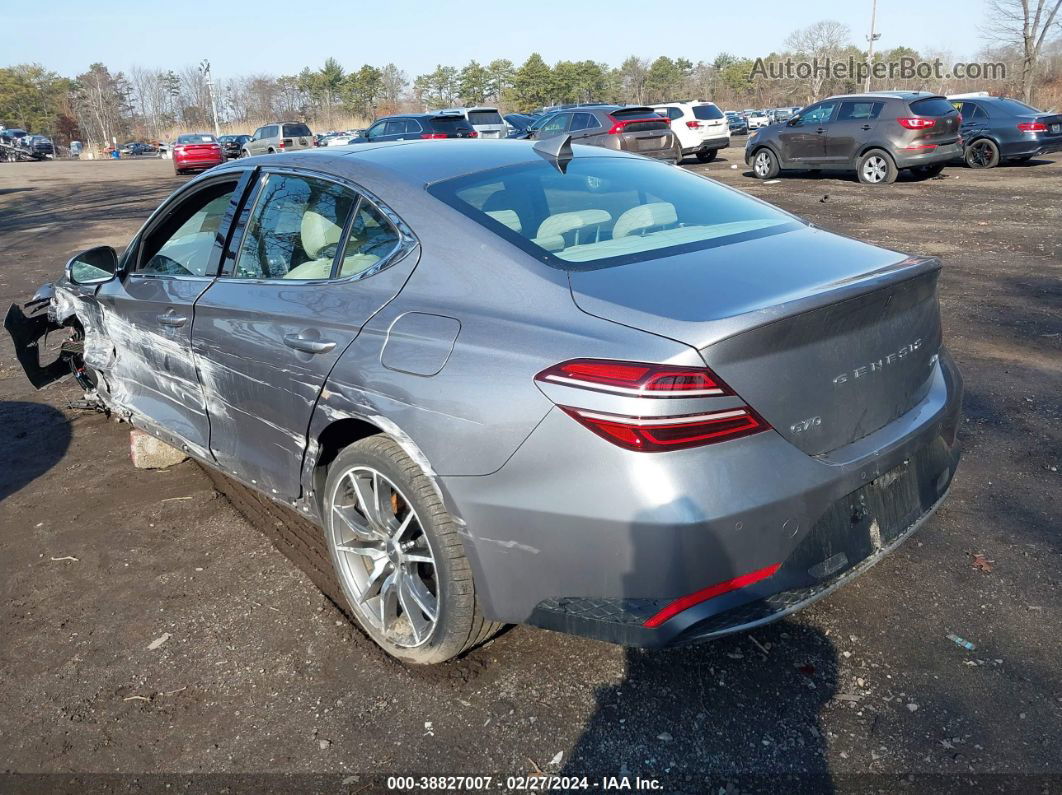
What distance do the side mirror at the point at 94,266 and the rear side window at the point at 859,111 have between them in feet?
51.1

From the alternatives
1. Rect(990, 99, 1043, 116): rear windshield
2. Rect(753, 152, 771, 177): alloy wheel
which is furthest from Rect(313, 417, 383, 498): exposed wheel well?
Rect(990, 99, 1043, 116): rear windshield

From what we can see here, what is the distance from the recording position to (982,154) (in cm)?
1903

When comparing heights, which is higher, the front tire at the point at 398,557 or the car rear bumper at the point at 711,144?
the car rear bumper at the point at 711,144

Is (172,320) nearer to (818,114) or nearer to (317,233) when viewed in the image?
(317,233)

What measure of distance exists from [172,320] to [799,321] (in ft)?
9.19

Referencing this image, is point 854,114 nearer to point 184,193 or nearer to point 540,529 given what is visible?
point 184,193

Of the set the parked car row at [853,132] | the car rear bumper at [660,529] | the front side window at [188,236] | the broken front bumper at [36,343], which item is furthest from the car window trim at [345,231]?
the parked car row at [853,132]

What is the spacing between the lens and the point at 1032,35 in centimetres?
3997

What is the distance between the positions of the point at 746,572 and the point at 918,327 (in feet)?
3.67

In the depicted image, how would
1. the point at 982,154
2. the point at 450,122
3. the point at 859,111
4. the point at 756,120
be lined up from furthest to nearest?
the point at 756,120 → the point at 450,122 → the point at 982,154 → the point at 859,111

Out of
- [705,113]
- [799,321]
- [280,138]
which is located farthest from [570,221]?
[280,138]

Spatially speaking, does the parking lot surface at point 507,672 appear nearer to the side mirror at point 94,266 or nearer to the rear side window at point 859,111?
the side mirror at point 94,266

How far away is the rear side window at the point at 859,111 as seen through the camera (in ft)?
54.4

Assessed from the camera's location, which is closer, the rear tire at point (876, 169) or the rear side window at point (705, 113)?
the rear tire at point (876, 169)
